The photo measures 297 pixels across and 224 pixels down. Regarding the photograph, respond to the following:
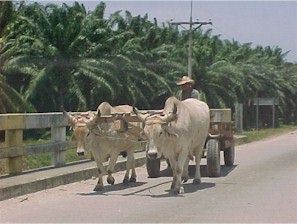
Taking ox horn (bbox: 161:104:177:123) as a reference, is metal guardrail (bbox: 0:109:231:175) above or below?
below

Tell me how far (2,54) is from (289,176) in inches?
618

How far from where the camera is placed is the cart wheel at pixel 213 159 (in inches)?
552

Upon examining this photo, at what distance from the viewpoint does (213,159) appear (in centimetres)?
1402

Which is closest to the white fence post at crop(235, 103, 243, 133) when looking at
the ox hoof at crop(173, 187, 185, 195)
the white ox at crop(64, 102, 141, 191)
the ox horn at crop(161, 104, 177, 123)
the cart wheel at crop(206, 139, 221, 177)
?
the cart wheel at crop(206, 139, 221, 177)

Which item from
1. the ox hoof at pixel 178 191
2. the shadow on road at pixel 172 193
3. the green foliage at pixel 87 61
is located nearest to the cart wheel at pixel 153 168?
the shadow on road at pixel 172 193

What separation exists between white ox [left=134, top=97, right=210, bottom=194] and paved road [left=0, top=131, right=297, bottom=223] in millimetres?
580

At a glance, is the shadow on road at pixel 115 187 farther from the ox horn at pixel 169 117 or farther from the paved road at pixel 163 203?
the ox horn at pixel 169 117

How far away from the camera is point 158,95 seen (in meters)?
35.8

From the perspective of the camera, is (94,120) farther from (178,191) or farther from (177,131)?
(178,191)

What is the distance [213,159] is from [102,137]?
3.08 m

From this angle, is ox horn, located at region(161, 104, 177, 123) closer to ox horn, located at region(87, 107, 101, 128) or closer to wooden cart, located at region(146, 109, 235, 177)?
ox horn, located at region(87, 107, 101, 128)

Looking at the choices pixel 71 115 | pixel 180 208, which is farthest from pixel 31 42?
pixel 180 208

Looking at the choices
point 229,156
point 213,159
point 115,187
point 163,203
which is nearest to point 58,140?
point 115,187

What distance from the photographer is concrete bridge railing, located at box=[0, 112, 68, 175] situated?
39.5ft
